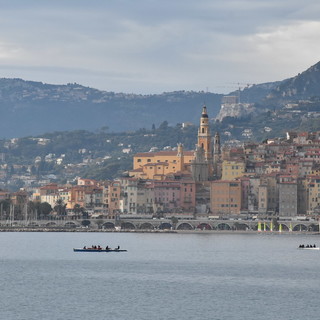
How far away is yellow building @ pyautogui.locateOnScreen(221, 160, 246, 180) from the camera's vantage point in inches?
7254

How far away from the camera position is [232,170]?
185m

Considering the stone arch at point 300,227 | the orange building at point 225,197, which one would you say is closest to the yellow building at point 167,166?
the orange building at point 225,197

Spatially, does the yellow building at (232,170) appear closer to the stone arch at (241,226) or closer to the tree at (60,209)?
the stone arch at (241,226)

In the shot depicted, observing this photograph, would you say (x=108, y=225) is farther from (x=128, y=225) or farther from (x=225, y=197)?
(x=225, y=197)

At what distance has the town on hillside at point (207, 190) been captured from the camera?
176m

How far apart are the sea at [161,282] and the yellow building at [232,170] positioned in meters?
45.9

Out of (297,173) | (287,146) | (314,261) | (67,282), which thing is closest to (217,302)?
(67,282)

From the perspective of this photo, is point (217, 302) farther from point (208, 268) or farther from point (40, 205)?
point (40, 205)

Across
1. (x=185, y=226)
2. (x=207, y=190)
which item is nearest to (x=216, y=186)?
(x=207, y=190)

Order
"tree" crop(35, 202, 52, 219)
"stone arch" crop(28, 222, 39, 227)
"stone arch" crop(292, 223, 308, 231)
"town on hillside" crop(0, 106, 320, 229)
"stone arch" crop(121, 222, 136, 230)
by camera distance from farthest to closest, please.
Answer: "tree" crop(35, 202, 52, 219) → "stone arch" crop(28, 222, 39, 227) → "stone arch" crop(121, 222, 136, 230) → "town on hillside" crop(0, 106, 320, 229) → "stone arch" crop(292, 223, 308, 231)

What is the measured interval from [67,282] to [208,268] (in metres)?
15.4

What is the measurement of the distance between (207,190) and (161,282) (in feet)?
302

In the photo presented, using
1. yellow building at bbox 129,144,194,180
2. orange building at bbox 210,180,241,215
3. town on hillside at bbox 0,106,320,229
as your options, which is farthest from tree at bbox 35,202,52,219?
orange building at bbox 210,180,241,215

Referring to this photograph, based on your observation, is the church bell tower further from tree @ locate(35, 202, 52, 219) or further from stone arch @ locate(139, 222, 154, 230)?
tree @ locate(35, 202, 52, 219)
